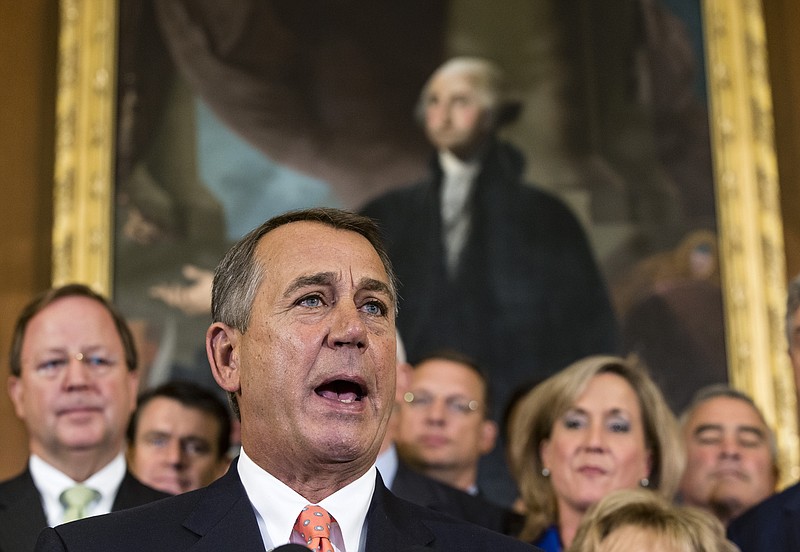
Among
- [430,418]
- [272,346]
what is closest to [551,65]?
[430,418]

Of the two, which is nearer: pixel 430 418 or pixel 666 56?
pixel 430 418

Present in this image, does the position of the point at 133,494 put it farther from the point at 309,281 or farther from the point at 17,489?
the point at 309,281

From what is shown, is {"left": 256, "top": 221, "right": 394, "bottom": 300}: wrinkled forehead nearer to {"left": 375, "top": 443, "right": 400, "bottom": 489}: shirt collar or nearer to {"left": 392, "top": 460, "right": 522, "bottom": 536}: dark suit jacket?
{"left": 392, "top": 460, "right": 522, "bottom": 536}: dark suit jacket

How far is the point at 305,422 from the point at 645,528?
4.67ft

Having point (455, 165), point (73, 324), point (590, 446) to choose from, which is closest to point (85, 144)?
point (455, 165)

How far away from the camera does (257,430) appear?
2.46m

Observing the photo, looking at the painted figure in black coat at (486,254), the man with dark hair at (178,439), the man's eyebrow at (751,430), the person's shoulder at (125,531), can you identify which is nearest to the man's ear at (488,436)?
the painted figure in black coat at (486,254)

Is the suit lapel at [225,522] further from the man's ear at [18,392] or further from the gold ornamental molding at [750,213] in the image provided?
the gold ornamental molding at [750,213]

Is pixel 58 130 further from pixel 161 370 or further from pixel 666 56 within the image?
pixel 666 56

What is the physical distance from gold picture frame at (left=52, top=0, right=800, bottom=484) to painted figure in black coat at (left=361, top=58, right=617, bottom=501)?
2.65 ft

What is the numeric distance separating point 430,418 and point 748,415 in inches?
54.2

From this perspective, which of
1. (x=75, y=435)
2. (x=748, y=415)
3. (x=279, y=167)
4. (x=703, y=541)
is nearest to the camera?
(x=703, y=541)

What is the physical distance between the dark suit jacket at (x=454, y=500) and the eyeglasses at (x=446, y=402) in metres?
0.95

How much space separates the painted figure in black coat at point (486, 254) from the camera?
6863 mm
